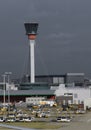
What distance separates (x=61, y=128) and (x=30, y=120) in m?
14.8

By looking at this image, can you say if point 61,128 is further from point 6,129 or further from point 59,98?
point 59,98

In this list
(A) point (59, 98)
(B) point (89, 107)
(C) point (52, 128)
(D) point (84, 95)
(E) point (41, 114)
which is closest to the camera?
(C) point (52, 128)

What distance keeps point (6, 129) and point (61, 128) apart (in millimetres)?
9462

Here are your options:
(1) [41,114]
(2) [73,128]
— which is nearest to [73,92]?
(1) [41,114]

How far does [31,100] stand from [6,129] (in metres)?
109

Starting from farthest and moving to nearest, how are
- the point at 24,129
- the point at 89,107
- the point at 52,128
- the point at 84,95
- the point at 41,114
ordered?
the point at 84,95
the point at 89,107
the point at 41,114
the point at 52,128
the point at 24,129

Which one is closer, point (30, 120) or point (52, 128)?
point (52, 128)

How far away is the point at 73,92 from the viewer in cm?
19662

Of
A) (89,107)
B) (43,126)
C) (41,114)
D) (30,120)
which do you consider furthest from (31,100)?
(43,126)

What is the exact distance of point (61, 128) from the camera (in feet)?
250

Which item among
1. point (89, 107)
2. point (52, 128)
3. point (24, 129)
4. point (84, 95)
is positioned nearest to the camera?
point (24, 129)

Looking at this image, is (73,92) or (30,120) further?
(73,92)

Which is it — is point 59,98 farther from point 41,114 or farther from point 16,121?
point 16,121

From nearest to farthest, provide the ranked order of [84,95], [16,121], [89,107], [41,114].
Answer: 1. [16,121]
2. [41,114]
3. [89,107]
4. [84,95]
